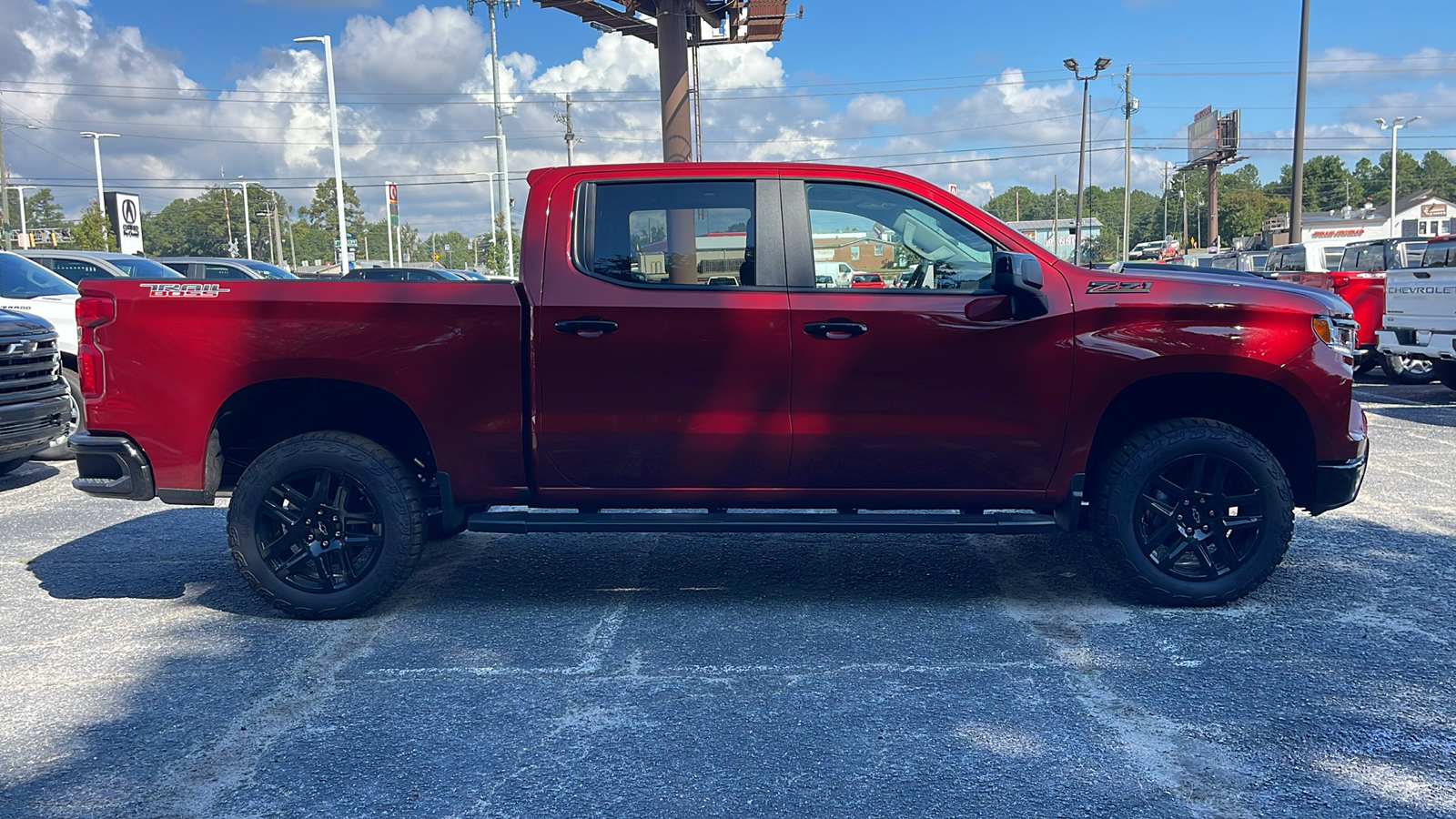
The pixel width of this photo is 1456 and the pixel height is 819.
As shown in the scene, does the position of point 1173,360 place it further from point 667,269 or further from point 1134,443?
point 667,269

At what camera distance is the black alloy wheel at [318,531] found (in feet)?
14.7

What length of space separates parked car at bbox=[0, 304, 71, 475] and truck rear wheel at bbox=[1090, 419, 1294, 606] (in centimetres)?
726

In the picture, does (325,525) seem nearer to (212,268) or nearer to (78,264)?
(78,264)

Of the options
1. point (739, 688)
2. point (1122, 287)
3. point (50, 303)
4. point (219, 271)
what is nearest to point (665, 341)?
point (739, 688)

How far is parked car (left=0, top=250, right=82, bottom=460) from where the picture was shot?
901 cm

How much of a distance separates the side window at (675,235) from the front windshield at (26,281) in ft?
25.3

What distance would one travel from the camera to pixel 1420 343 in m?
11.2

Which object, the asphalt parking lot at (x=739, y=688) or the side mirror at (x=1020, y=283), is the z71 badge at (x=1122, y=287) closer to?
the side mirror at (x=1020, y=283)

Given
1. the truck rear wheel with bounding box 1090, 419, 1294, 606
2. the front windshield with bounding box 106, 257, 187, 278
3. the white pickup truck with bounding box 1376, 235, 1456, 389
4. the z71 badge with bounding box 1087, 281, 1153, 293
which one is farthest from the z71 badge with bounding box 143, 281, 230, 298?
the white pickup truck with bounding box 1376, 235, 1456, 389

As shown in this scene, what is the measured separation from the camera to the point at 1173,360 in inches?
173

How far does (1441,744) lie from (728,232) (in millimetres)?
3121

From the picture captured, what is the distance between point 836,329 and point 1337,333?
2.18m

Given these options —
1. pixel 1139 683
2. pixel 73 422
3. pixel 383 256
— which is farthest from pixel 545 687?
pixel 383 256

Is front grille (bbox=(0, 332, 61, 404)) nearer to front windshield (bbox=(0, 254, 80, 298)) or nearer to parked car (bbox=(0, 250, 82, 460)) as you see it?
parked car (bbox=(0, 250, 82, 460))
